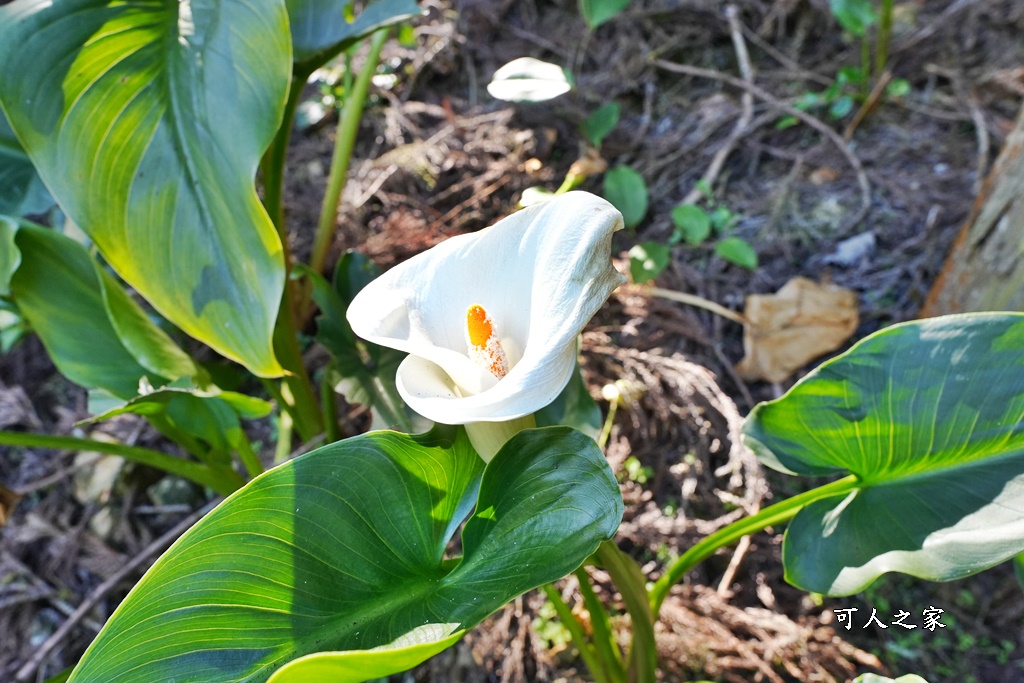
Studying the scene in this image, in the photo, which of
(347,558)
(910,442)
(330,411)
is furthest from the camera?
(330,411)

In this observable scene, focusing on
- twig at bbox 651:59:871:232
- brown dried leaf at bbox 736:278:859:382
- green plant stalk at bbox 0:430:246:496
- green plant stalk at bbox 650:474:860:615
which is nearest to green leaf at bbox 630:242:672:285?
brown dried leaf at bbox 736:278:859:382

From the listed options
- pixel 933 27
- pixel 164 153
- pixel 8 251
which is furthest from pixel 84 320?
pixel 933 27

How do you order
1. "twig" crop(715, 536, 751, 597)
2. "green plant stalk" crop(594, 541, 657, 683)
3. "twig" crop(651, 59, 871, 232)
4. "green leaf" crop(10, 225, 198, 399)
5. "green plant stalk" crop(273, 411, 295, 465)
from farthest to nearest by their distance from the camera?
"twig" crop(651, 59, 871, 232) → "green plant stalk" crop(273, 411, 295, 465) → "twig" crop(715, 536, 751, 597) → "green leaf" crop(10, 225, 198, 399) → "green plant stalk" crop(594, 541, 657, 683)

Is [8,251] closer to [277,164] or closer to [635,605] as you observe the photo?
[277,164]

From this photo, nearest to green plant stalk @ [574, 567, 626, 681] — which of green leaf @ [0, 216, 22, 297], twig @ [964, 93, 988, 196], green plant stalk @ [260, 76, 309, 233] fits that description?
green plant stalk @ [260, 76, 309, 233]

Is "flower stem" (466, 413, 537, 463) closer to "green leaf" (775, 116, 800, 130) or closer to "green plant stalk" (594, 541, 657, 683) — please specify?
"green plant stalk" (594, 541, 657, 683)

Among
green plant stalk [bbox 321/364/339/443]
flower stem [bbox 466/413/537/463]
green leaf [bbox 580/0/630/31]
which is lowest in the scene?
green plant stalk [bbox 321/364/339/443]

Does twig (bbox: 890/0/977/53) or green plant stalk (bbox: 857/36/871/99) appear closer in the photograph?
green plant stalk (bbox: 857/36/871/99)

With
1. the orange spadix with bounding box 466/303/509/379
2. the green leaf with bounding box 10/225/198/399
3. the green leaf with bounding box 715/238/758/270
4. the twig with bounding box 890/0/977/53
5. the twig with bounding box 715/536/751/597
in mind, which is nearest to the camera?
the orange spadix with bounding box 466/303/509/379

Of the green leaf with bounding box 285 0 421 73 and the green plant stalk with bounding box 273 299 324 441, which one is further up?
the green leaf with bounding box 285 0 421 73
